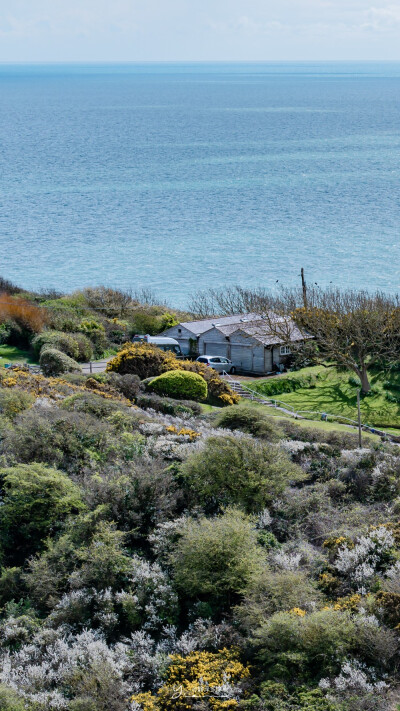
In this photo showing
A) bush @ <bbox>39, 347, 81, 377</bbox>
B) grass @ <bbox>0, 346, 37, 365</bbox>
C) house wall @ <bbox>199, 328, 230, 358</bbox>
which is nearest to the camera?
bush @ <bbox>39, 347, 81, 377</bbox>

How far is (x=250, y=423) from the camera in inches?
963

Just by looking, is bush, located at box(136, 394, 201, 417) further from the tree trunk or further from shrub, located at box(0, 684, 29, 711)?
shrub, located at box(0, 684, 29, 711)

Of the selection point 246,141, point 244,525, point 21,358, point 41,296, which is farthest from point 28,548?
point 246,141

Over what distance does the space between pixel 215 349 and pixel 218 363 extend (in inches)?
65.6

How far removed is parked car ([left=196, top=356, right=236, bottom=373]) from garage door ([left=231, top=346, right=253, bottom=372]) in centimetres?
50

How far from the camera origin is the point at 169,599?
16016 mm

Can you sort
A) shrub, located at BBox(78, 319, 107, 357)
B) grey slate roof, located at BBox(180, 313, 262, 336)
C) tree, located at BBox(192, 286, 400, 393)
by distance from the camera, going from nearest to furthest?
tree, located at BBox(192, 286, 400, 393) → shrub, located at BBox(78, 319, 107, 357) → grey slate roof, located at BBox(180, 313, 262, 336)

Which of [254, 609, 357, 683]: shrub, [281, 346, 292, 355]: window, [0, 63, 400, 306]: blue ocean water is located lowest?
[0, 63, 400, 306]: blue ocean water

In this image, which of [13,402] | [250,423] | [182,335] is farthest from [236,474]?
[182,335]

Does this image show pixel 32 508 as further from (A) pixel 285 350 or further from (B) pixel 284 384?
(A) pixel 285 350

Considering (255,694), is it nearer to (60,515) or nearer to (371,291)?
(60,515)

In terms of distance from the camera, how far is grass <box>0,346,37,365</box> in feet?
133

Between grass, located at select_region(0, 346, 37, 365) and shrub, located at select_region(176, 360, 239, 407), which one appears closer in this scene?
shrub, located at select_region(176, 360, 239, 407)

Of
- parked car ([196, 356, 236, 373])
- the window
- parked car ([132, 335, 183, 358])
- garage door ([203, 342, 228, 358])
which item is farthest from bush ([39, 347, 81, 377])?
the window
